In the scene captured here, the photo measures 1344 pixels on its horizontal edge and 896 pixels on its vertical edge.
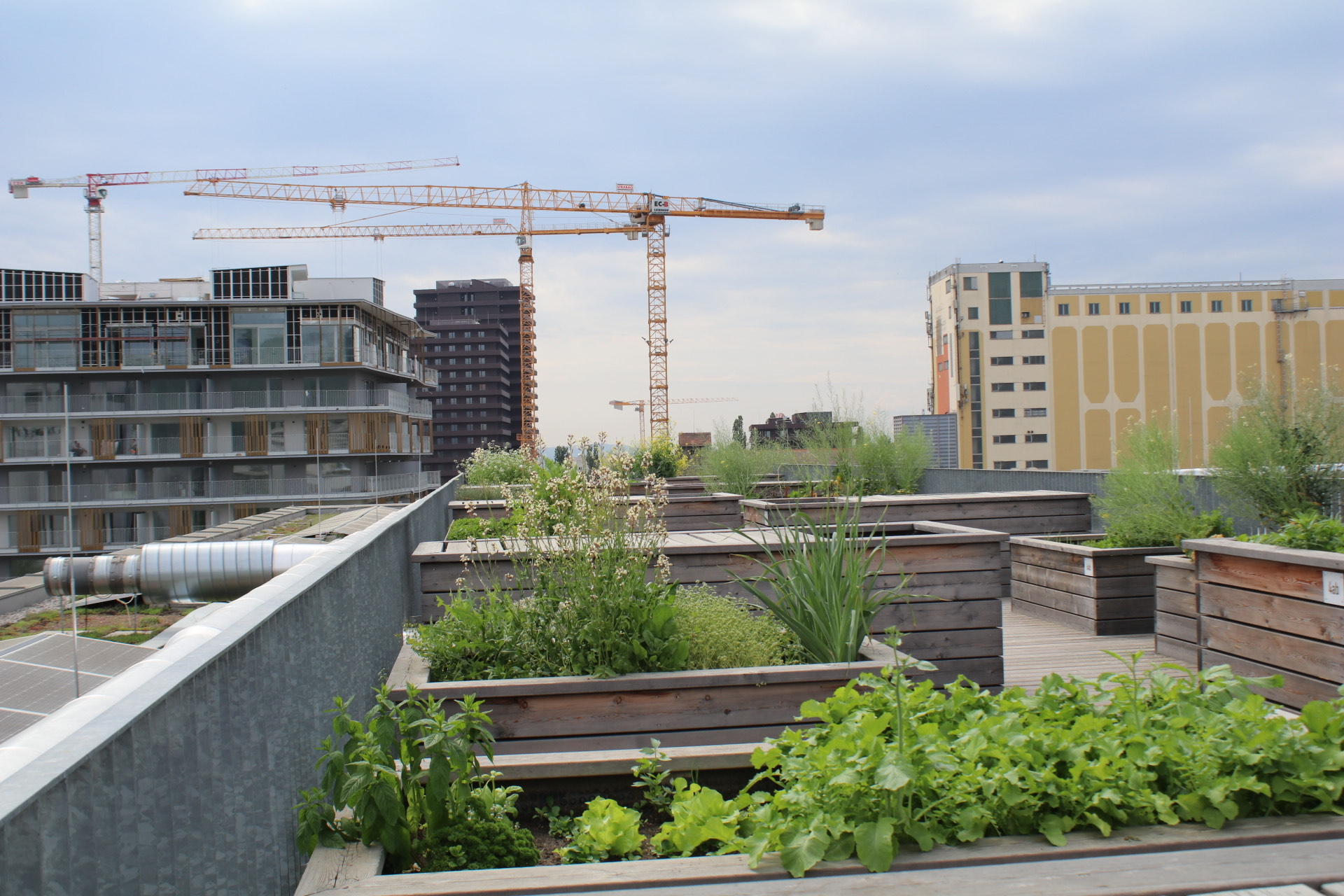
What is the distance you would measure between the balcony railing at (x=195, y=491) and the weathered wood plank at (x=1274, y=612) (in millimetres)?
39557

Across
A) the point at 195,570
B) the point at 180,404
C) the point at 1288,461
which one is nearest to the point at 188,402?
the point at 180,404

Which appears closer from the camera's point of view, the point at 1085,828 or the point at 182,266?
the point at 1085,828

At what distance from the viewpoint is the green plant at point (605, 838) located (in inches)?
78.7

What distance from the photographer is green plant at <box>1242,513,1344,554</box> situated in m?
3.98

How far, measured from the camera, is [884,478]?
11.8 meters

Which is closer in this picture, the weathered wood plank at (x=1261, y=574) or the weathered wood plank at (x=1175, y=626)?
the weathered wood plank at (x=1261, y=574)

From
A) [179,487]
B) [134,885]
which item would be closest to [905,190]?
[134,885]

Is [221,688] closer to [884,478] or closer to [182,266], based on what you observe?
[884,478]

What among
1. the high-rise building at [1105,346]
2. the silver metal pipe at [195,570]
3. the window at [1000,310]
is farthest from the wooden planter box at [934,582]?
the window at [1000,310]

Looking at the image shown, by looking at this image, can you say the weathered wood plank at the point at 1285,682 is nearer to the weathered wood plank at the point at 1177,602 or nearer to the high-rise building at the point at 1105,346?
the weathered wood plank at the point at 1177,602

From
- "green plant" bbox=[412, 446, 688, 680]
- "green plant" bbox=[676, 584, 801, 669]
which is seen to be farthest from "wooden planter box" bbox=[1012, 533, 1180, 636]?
"green plant" bbox=[412, 446, 688, 680]

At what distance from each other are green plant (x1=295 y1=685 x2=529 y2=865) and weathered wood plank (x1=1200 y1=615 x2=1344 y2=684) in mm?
3553

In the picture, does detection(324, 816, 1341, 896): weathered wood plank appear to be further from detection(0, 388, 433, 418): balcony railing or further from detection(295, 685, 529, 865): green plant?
detection(0, 388, 433, 418): balcony railing

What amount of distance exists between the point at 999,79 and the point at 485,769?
322 inches
